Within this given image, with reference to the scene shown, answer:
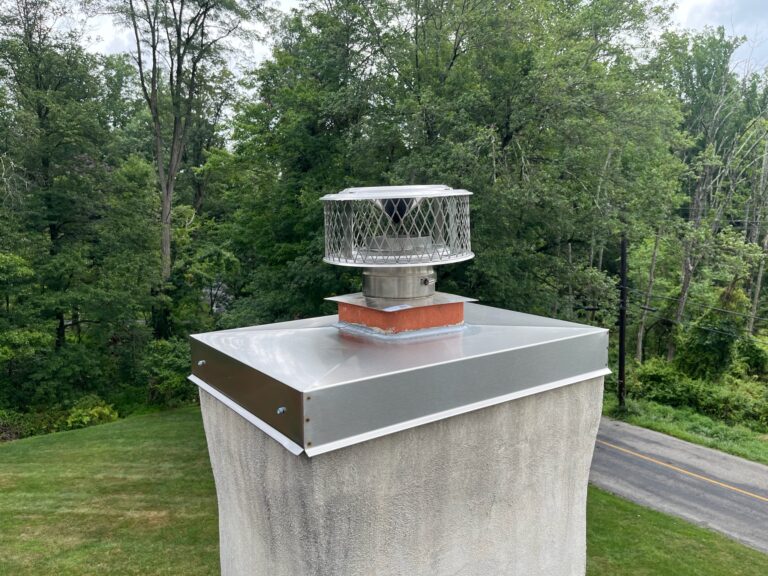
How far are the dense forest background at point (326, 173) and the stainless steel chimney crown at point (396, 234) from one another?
599 centimetres

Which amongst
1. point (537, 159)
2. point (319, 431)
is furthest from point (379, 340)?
point (537, 159)

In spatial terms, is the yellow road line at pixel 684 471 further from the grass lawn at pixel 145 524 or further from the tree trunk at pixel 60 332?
the tree trunk at pixel 60 332

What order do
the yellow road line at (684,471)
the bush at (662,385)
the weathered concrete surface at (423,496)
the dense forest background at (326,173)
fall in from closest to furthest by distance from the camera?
the weathered concrete surface at (423,496) < the yellow road line at (684,471) < the dense forest background at (326,173) < the bush at (662,385)

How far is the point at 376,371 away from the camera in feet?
7.96

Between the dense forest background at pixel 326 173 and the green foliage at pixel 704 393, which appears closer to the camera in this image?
the dense forest background at pixel 326 173

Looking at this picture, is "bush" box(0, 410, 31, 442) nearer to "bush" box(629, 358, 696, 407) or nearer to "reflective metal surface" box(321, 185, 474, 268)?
"reflective metal surface" box(321, 185, 474, 268)

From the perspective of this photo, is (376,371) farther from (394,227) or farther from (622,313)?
(622,313)

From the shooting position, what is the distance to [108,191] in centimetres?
1388

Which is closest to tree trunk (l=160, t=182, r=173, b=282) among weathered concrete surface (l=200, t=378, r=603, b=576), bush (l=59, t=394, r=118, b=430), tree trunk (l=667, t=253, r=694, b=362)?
bush (l=59, t=394, r=118, b=430)

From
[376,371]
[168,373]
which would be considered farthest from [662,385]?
[376,371]

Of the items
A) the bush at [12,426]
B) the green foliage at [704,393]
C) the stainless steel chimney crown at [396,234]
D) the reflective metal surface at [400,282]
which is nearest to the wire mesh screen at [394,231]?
the stainless steel chimney crown at [396,234]

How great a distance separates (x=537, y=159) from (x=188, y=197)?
1558 centimetres

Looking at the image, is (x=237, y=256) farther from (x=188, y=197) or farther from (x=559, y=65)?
(x=559, y=65)

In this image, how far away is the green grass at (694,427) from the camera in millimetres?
11438
